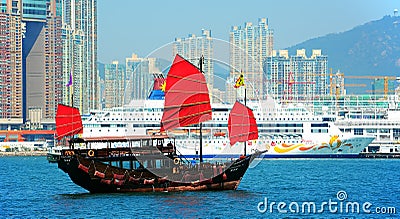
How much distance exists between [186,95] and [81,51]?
126996 millimetres

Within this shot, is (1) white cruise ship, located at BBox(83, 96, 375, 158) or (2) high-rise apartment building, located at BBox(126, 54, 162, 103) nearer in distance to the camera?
(2) high-rise apartment building, located at BBox(126, 54, 162, 103)

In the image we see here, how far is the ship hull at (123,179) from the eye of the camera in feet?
156

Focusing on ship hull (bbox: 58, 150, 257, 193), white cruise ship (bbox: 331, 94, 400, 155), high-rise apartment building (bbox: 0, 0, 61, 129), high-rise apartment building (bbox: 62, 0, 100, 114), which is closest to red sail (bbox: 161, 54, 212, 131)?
ship hull (bbox: 58, 150, 257, 193)

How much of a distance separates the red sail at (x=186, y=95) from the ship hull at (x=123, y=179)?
2.78m

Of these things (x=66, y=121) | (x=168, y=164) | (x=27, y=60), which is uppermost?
(x=27, y=60)

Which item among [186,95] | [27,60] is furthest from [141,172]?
[27,60]

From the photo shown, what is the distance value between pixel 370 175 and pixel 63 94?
Result: 102m

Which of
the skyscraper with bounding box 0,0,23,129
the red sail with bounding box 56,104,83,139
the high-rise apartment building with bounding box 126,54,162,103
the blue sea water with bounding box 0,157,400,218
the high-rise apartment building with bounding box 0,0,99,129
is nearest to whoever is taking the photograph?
the blue sea water with bounding box 0,157,400,218

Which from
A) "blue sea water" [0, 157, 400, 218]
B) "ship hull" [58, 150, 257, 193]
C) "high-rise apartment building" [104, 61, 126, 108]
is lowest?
"blue sea water" [0, 157, 400, 218]

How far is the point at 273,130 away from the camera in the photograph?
94.4m

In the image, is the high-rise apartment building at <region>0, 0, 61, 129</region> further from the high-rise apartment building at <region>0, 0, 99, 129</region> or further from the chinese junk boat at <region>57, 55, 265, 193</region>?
the chinese junk boat at <region>57, 55, 265, 193</region>

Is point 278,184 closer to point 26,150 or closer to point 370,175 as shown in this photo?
point 370,175

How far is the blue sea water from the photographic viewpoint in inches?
1583

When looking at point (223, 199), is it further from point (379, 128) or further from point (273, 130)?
point (379, 128)
